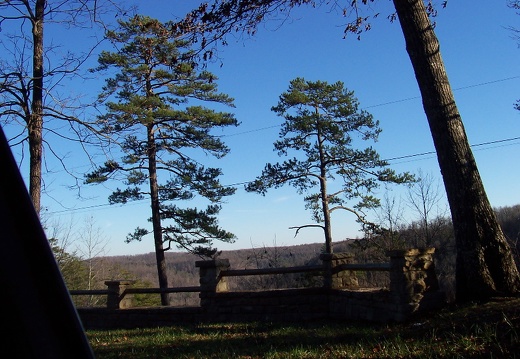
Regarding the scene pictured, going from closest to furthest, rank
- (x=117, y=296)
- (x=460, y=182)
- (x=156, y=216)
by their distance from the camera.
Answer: (x=460, y=182)
(x=117, y=296)
(x=156, y=216)

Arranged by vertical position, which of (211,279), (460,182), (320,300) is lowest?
(320,300)

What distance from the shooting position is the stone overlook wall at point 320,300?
8.54 meters

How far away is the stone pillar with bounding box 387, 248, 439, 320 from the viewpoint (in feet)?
27.5

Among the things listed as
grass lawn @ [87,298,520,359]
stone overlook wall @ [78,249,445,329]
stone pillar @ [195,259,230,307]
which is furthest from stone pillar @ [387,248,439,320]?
stone pillar @ [195,259,230,307]

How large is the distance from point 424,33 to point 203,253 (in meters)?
16.7

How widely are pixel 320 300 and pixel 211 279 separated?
2649 millimetres

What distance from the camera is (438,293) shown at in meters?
8.59

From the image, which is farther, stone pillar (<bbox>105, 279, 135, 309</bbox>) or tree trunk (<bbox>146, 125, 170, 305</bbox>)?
tree trunk (<bbox>146, 125, 170, 305</bbox>)

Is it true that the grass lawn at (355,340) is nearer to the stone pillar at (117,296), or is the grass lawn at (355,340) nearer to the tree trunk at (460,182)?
→ the tree trunk at (460,182)

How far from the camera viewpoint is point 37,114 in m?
10.7

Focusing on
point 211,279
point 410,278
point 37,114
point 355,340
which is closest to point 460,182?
point 410,278

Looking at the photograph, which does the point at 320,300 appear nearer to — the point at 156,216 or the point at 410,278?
the point at 410,278

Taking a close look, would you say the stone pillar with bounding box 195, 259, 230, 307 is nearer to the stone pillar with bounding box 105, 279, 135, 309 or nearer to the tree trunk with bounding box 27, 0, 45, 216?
the stone pillar with bounding box 105, 279, 135, 309

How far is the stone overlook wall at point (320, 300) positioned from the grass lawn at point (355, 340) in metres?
0.41
